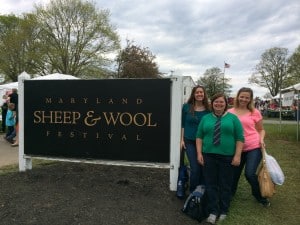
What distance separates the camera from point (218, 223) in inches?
186

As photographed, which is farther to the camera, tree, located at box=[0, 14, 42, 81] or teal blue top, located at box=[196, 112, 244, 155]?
tree, located at box=[0, 14, 42, 81]

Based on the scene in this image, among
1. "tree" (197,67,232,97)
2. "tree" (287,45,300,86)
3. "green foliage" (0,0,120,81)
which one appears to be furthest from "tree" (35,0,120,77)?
"tree" (197,67,232,97)

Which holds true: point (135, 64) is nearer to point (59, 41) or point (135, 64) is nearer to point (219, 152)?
point (59, 41)

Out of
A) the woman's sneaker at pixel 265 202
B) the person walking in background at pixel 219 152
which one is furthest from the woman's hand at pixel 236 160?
the woman's sneaker at pixel 265 202

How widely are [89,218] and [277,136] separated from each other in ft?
39.4

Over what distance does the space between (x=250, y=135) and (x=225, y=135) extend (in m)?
0.72

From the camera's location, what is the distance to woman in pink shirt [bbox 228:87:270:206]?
17.2ft

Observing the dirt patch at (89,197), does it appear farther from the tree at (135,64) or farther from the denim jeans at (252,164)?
the tree at (135,64)

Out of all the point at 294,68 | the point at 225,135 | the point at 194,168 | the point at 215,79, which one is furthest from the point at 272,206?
the point at 215,79

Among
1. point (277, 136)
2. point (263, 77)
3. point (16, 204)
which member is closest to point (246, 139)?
point (16, 204)

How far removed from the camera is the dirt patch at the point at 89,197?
15.3 feet

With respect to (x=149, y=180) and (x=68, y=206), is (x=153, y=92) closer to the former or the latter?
(x=149, y=180)

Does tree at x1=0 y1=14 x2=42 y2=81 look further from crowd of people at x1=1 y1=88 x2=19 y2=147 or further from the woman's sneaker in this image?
the woman's sneaker

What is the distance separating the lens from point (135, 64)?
39969 millimetres
